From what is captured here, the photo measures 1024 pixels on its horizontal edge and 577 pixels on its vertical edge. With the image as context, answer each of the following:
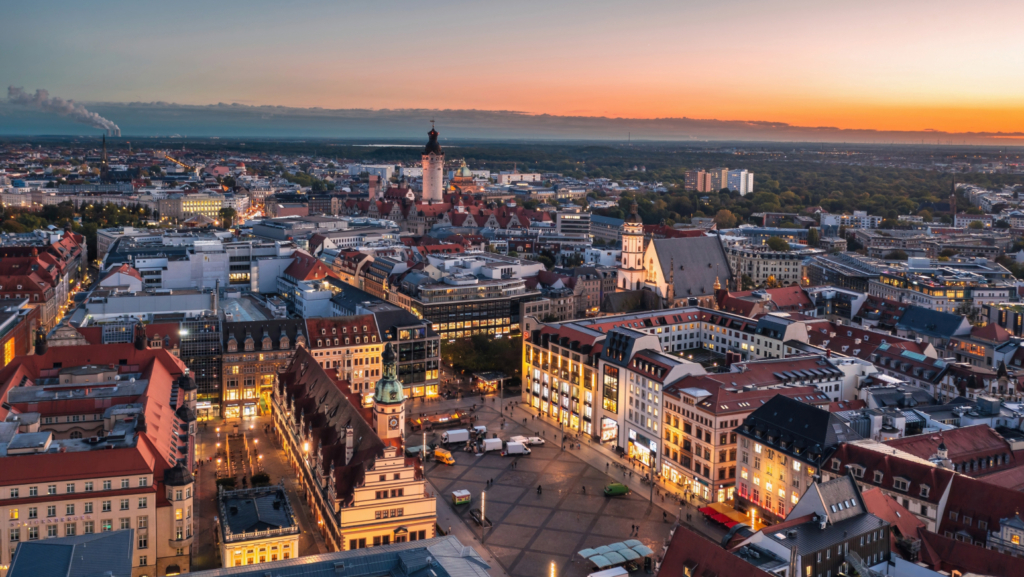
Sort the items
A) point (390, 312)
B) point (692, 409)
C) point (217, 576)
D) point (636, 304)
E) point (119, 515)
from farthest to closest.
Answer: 1. point (636, 304)
2. point (390, 312)
3. point (692, 409)
4. point (119, 515)
5. point (217, 576)

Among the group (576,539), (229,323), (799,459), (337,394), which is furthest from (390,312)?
(799,459)

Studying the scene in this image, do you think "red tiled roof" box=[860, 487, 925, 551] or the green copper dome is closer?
"red tiled roof" box=[860, 487, 925, 551]

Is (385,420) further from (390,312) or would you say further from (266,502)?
(390,312)

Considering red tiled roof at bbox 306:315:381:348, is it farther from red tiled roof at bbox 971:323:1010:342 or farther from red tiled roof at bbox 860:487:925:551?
red tiled roof at bbox 971:323:1010:342

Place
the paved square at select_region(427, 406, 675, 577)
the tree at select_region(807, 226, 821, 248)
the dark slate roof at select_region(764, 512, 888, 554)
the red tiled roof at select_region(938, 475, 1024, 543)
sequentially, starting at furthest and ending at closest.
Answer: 1. the tree at select_region(807, 226, 821, 248)
2. the paved square at select_region(427, 406, 675, 577)
3. the red tiled roof at select_region(938, 475, 1024, 543)
4. the dark slate roof at select_region(764, 512, 888, 554)

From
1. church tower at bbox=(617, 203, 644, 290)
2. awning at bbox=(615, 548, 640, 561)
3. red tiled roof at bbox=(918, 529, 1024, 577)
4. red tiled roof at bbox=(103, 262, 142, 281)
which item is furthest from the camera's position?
church tower at bbox=(617, 203, 644, 290)

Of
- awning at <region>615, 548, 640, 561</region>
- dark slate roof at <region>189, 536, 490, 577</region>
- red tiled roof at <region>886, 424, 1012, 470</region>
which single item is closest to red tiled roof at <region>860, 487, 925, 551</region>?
red tiled roof at <region>886, 424, 1012, 470</region>

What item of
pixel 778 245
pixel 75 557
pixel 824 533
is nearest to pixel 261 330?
pixel 75 557

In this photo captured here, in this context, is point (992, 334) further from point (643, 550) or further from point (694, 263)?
point (643, 550)
